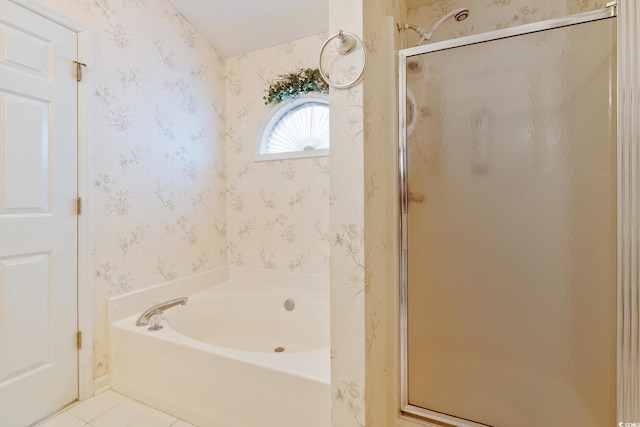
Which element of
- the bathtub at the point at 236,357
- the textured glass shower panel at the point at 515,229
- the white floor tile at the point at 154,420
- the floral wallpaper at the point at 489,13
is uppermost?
the floral wallpaper at the point at 489,13

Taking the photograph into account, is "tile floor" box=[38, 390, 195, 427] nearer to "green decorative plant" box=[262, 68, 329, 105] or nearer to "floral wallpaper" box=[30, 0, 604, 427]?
"floral wallpaper" box=[30, 0, 604, 427]

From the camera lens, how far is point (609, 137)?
37.9 inches

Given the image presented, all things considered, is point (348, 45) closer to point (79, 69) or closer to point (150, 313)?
point (79, 69)

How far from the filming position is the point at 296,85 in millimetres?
2172

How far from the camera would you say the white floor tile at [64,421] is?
141 cm

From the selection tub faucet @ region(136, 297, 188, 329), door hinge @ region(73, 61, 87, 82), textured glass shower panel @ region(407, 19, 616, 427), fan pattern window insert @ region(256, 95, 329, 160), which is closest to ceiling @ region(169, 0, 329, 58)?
fan pattern window insert @ region(256, 95, 329, 160)

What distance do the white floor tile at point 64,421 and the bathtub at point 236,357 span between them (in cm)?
22

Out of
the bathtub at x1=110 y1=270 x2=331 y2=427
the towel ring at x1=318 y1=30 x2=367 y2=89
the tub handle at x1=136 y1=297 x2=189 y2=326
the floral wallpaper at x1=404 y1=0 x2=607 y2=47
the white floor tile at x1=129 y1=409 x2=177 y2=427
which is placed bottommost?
the white floor tile at x1=129 y1=409 x2=177 y2=427

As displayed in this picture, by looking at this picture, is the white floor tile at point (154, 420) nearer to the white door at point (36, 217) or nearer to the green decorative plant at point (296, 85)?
the white door at point (36, 217)

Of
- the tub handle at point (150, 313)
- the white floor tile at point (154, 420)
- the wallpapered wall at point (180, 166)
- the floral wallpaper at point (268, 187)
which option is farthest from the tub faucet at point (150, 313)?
the floral wallpaper at point (268, 187)

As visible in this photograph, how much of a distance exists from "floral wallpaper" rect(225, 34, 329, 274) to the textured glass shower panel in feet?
3.34

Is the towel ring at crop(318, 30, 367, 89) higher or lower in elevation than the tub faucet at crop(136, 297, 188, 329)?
higher

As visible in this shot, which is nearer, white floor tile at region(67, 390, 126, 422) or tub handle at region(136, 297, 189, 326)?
white floor tile at region(67, 390, 126, 422)

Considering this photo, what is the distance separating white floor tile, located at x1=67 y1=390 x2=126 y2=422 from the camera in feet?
4.83
